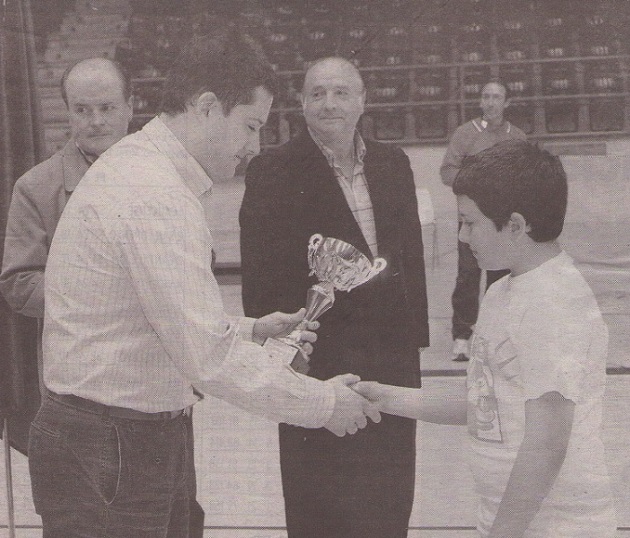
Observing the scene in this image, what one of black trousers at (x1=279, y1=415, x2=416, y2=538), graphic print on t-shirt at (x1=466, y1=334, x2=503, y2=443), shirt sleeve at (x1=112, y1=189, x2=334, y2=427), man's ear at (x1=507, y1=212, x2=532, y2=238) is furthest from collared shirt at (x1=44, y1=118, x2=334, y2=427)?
black trousers at (x1=279, y1=415, x2=416, y2=538)

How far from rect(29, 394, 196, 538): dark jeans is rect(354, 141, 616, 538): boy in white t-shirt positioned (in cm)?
40

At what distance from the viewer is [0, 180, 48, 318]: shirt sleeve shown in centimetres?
135

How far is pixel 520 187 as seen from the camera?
39.0 inches

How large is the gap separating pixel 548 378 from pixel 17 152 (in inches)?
40.1

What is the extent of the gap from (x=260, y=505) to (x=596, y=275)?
2.69 ft

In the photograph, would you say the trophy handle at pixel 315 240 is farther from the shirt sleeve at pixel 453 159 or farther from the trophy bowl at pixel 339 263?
the shirt sleeve at pixel 453 159

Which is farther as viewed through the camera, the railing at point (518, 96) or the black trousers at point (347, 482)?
the black trousers at point (347, 482)

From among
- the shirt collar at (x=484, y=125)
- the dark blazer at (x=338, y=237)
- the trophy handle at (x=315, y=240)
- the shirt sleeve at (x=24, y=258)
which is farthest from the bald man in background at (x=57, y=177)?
the shirt collar at (x=484, y=125)

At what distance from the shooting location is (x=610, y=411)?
1438 millimetres

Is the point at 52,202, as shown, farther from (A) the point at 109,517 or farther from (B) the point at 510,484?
(B) the point at 510,484

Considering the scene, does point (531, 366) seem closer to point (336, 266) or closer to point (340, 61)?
point (336, 266)

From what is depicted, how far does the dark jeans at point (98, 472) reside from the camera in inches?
38.5

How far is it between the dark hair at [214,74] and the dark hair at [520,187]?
0.30m

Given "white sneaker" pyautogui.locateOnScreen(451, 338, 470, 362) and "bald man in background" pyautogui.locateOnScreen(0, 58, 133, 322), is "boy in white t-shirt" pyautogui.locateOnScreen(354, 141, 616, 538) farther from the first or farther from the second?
"bald man in background" pyautogui.locateOnScreen(0, 58, 133, 322)
